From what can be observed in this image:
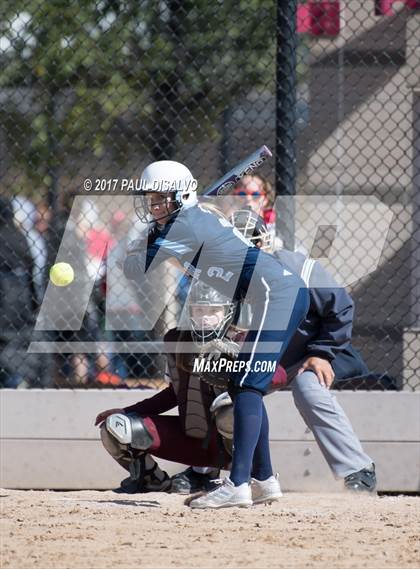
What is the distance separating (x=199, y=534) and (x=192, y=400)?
1117mm

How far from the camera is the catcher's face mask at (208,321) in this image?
17.5 ft

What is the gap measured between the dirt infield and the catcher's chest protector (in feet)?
1.26

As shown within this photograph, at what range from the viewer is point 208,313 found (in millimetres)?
5367

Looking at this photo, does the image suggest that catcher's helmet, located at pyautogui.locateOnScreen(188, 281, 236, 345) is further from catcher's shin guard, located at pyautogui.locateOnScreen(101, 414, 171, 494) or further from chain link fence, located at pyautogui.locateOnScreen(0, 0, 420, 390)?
chain link fence, located at pyautogui.locateOnScreen(0, 0, 420, 390)

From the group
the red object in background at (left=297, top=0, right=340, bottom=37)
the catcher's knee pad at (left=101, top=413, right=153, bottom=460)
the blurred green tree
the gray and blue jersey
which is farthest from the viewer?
the red object in background at (left=297, top=0, right=340, bottom=37)

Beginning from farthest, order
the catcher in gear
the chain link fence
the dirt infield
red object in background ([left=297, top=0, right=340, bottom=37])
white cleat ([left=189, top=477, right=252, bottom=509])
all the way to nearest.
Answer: red object in background ([left=297, top=0, right=340, bottom=37])
the chain link fence
the catcher in gear
white cleat ([left=189, top=477, right=252, bottom=509])
the dirt infield

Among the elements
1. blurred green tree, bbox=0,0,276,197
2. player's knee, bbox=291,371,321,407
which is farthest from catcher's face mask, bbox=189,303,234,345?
blurred green tree, bbox=0,0,276,197

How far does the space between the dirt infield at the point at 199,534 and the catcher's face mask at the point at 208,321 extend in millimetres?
830

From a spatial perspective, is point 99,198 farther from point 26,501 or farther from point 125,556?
point 125,556

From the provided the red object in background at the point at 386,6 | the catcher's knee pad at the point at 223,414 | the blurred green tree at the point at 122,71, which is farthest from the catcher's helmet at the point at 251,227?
the red object in background at the point at 386,6

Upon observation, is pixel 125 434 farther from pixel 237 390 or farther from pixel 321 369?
pixel 321 369

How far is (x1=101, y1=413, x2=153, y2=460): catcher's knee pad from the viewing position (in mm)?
5155

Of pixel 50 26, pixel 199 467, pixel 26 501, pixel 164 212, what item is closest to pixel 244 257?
pixel 164 212

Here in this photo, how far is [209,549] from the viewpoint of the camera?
4.03 metres
